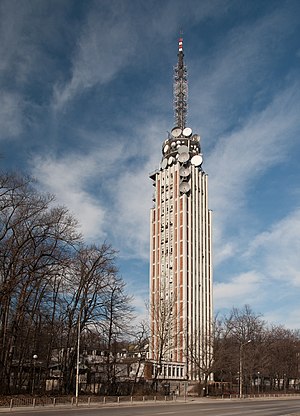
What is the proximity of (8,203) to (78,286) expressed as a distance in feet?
49.5

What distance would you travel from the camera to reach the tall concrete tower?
10172cm

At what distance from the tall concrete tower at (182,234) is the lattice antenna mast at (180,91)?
26 centimetres

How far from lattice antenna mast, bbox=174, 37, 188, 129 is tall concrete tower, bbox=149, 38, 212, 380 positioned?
26 cm

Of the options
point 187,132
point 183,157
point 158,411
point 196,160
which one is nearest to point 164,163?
point 183,157

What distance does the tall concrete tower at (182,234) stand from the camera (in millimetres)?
101725

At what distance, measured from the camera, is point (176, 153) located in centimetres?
11844

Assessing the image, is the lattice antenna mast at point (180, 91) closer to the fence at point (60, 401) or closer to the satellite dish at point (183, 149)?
the satellite dish at point (183, 149)

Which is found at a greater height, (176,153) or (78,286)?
(176,153)

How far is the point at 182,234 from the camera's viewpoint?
105 meters

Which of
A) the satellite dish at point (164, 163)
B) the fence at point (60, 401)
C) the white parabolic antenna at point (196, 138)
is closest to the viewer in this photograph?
the fence at point (60, 401)

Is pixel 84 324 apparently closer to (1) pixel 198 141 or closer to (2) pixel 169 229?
(2) pixel 169 229

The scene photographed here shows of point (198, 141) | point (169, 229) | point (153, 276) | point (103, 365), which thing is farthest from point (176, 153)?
point (103, 365)

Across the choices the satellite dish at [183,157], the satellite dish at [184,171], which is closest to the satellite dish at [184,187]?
the satellite dish at [184,171]

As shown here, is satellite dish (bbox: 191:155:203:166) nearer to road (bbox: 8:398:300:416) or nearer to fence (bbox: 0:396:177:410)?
fence (bbox: 0:396:177:410)
